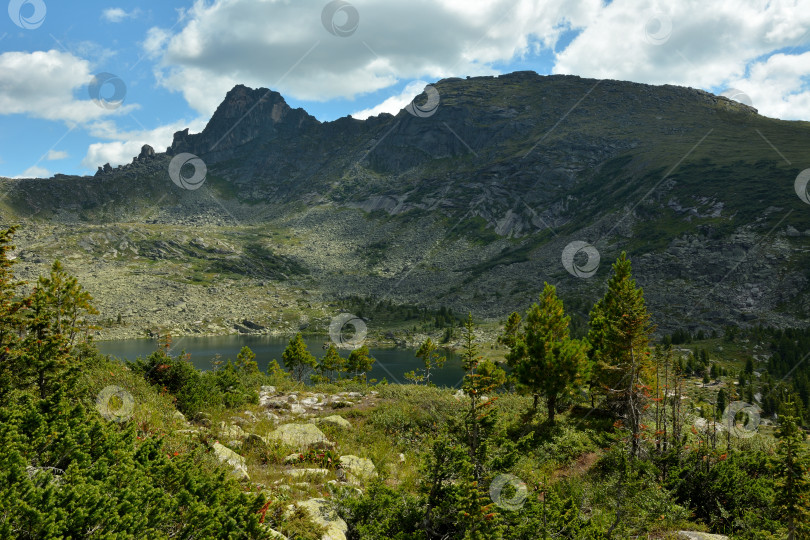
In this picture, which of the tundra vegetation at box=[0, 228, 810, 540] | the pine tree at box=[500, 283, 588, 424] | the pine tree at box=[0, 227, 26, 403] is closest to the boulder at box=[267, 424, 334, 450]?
the tundra vegetation at box=[0, 228, 810, 540]

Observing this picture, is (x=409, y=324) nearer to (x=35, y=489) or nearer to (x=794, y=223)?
(x=794, y=223)

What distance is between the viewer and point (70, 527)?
5160 mm

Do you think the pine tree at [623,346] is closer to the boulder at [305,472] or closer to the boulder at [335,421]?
the boulder at [305,472]

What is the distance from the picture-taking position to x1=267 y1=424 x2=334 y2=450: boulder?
50.5 feet

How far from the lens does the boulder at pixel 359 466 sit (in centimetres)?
1375

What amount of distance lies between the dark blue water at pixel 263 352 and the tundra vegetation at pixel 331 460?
6460 cm

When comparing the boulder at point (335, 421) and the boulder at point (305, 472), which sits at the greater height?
the boulder at point (305, 472)

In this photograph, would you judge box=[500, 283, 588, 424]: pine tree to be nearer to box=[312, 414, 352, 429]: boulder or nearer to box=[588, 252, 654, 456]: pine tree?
box=[588, 252, 654, 456]: pine tree

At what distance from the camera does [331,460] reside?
13.8 metres

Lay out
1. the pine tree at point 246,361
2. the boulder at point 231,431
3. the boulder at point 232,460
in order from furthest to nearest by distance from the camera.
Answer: the pine tree at point 246,361 < the boulder at point 231,431 < the boulder at point 232,460

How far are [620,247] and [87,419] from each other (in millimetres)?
216340

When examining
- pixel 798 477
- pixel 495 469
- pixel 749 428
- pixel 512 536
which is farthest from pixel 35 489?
pixel 749 428

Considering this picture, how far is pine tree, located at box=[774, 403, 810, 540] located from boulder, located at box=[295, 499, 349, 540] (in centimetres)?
1164

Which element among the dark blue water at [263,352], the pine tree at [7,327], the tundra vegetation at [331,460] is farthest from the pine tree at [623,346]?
the dark blue water at [263,352]
